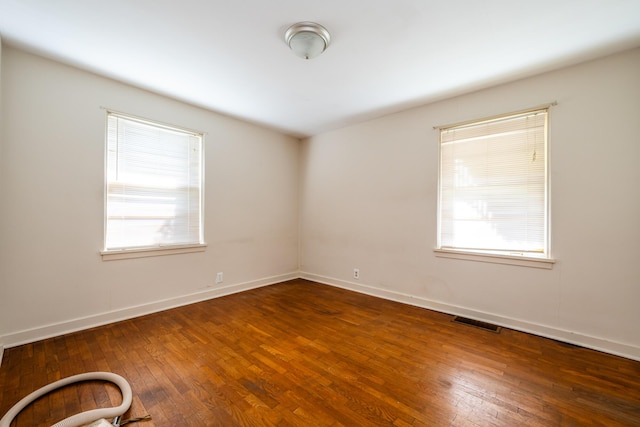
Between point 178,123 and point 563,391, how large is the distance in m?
4.44

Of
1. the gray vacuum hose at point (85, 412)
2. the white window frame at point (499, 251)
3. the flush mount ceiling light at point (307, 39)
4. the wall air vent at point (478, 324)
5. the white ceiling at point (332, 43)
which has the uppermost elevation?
the white ceiling at point (332, 43)

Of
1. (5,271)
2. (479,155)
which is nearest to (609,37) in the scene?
(479,155)

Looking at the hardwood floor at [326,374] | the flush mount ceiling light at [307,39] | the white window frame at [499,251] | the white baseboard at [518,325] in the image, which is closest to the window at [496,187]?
the white window frame at [499,251]

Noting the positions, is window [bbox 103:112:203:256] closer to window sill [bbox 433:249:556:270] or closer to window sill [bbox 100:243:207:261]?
window sill [bbox 100:243:207:261]

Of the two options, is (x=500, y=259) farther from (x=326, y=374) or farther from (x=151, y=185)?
(x=151, y=185)

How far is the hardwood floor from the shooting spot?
5.08 ft

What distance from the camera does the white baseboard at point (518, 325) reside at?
2.23m

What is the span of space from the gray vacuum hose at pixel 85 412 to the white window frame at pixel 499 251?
318cm

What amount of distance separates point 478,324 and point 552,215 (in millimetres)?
1336

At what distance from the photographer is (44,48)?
89.7 inches

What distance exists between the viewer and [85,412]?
1443 millimetres

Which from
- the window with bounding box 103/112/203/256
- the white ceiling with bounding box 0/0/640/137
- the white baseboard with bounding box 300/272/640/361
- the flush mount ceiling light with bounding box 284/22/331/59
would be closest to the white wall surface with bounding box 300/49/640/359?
the white baseboard with bounding box 300/272/640/361

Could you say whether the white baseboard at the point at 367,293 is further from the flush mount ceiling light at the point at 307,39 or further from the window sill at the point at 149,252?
the flush mount ceiling light at the point at 307,39

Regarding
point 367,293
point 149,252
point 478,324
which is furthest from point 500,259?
point 149,252
